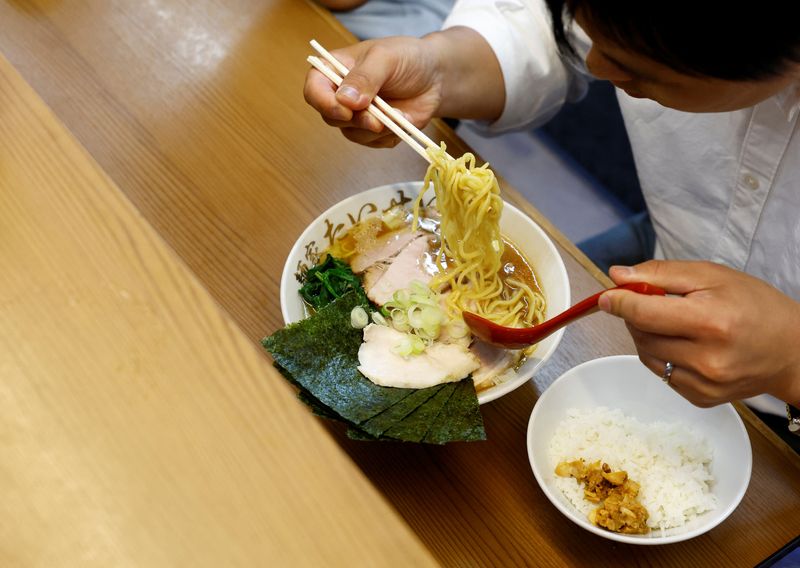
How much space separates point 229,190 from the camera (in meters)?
1.72

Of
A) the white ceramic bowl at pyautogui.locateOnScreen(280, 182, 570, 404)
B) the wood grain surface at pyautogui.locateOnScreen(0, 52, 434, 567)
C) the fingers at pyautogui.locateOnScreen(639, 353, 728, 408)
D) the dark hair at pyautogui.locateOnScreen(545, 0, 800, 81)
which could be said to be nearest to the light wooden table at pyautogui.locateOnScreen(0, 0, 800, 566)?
the wood grain surface at pyautogui.locateOnScreen(0, 52, 434, 567)

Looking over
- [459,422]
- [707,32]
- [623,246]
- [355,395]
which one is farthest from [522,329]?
[623,246]

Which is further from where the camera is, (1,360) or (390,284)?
(390,284)

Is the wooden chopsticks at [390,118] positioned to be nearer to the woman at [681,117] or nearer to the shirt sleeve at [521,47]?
the woman at [681,117]

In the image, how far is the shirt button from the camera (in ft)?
4.85

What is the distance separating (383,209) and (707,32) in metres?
0.81

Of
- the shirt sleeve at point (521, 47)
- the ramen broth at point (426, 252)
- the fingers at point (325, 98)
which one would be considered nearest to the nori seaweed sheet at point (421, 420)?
the ramen broth at point (426, 252)

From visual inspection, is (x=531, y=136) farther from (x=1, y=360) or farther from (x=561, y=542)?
(x=1, y=360)

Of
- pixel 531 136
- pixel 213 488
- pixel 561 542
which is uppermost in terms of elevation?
pixel 213 488

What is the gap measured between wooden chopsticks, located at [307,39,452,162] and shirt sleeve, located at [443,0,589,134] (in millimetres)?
452

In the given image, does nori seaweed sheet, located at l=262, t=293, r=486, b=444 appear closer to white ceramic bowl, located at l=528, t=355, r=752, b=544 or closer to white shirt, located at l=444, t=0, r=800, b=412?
white ceramic bowl, located at l=528, t=355, r=752, b=544

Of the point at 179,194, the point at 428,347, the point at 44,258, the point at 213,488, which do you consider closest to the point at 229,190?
the point at 179,194

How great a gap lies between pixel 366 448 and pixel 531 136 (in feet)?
8.35

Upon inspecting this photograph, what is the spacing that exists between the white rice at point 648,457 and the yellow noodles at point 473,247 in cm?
24
